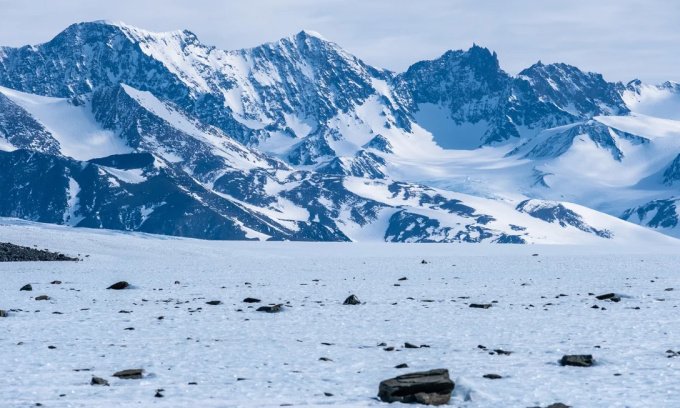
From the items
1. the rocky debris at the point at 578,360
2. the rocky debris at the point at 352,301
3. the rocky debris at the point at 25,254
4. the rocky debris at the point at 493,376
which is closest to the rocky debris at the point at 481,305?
the rocky debris at the point at 352,301

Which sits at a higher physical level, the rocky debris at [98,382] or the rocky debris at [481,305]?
the rocky debris at [481,305]

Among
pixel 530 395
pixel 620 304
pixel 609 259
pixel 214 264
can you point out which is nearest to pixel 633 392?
pixel 530 395

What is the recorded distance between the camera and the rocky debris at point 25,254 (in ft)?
267

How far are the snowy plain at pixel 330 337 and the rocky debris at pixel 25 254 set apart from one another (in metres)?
12.4

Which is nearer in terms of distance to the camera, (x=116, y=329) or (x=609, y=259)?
(x=116, y=329)

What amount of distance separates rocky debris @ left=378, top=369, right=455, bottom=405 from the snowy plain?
0.34 m

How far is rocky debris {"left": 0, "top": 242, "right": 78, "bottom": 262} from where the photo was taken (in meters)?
81.3

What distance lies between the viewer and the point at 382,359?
32.9 meters

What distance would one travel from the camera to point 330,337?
37562 mm

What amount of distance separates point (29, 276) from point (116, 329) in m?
28.6

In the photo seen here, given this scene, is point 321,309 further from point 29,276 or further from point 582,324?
point 29,276

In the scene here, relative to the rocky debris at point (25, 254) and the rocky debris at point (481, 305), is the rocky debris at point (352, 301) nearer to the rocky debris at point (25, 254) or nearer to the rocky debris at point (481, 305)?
the rocky debris at point (481, 305)

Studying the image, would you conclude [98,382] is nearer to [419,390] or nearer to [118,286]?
[419,390]

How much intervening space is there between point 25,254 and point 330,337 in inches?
2075
